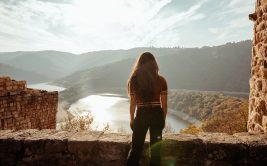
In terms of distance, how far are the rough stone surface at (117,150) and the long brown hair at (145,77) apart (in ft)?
2.61

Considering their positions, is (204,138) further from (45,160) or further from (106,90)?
(106,90)

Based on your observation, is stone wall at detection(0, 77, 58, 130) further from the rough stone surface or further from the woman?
the woman

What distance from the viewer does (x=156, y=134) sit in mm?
3033

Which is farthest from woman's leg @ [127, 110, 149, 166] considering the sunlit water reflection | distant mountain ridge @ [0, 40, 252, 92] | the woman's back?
distant mountain ridge @ [0, 40, 252, 92]

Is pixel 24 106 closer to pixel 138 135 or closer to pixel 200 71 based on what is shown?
pixel 138 135

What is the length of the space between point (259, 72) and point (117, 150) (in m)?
2.69

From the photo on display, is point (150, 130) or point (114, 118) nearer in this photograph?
point (150, 130)

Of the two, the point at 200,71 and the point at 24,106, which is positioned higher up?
the point at 200,71

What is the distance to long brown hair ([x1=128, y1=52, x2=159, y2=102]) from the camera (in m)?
2.96

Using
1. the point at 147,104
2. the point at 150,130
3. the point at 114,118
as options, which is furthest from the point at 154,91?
the point at 114,118

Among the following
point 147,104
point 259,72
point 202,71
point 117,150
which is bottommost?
point 117,150

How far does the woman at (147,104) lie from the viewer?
297 centimetres

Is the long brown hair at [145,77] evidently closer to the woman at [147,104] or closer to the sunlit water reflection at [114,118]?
the woman at [147,104]

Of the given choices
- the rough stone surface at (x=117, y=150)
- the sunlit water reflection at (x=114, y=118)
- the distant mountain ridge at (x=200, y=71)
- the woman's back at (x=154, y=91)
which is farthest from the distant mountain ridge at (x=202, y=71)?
the woman's back at (x=154, y=91)
